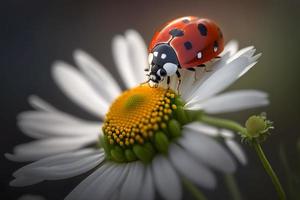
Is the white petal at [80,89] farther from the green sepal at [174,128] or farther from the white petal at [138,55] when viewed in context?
the green sepal at [174,128]

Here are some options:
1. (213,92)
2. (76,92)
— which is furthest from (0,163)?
(213,92)

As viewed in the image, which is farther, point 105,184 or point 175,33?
point 175,33

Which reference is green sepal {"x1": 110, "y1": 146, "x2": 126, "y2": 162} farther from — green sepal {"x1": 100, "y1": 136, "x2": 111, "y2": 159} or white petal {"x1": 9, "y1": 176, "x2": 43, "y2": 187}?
white petal {"x1": 9, "y1": 176, "x2": 43, "y2": 187}

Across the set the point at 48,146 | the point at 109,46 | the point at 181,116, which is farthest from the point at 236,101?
the point at 109,46

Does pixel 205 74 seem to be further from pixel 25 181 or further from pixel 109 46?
pixel 109 46

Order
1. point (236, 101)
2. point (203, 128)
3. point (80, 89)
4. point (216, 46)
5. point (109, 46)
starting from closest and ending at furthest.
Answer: point (236, 101), point (203, 128), point (216, 46), point (80, 89), point (109, 46)

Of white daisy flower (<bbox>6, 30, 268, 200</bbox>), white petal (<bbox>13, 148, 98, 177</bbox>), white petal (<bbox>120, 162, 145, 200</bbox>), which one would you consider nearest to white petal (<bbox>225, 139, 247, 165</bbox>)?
white daisy flower (<bbox>6, 30, 268, 200</bbox>)

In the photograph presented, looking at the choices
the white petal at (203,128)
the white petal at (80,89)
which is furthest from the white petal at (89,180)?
the white petal at (80,89)
